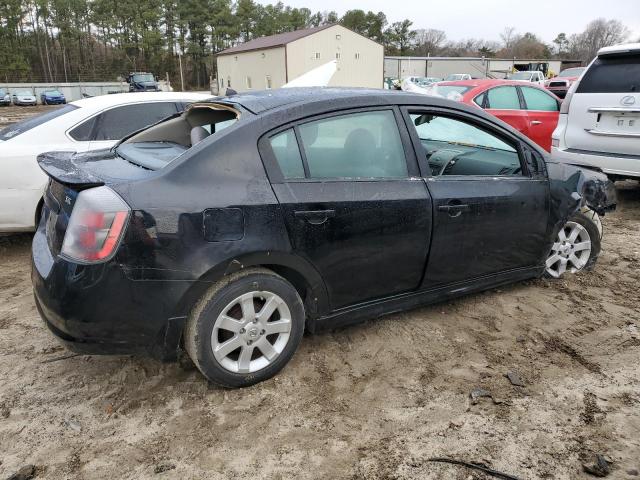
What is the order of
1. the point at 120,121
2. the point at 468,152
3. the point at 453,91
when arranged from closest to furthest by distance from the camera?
the point at 468,152 < the point at 120,121 < the point at 453,91

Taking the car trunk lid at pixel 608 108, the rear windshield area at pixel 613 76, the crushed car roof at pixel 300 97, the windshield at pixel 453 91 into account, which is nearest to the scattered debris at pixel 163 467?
the crushed car roof at pixel 300 97

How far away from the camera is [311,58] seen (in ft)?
139

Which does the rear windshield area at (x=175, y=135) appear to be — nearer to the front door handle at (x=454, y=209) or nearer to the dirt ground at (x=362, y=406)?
the dirt ground at (x=362, y=406)

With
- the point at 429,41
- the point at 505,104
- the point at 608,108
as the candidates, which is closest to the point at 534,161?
the point at 608,108

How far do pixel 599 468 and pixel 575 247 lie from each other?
245 centimetres

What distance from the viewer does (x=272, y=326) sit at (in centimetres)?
277

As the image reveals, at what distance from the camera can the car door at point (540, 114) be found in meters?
8.28

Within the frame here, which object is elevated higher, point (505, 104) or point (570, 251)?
point (505, 104)

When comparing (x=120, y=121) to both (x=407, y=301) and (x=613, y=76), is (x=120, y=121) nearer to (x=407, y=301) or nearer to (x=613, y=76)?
(x=407, y=301)

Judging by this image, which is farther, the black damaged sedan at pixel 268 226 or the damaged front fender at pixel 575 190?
the damaged front fender at pixel 575 190

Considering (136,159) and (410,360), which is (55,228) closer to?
(136,159)

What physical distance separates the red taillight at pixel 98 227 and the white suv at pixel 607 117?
5082mm

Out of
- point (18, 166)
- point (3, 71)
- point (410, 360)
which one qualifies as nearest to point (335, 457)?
point (410, 360)

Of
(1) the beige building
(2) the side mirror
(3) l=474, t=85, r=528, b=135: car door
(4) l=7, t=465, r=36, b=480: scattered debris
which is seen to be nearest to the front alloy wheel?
(2) the side mirror
